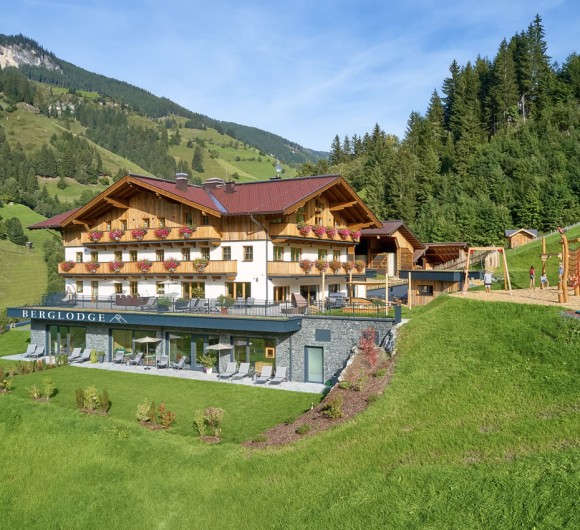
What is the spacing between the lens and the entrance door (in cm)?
2545

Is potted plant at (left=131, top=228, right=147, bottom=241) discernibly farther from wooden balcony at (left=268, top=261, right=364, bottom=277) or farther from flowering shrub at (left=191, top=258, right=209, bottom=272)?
wooden balcony at (left=268, top=261, right=364, bottom=277)

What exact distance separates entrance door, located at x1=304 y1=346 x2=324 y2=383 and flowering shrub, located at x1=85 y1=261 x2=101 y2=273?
18446 mm

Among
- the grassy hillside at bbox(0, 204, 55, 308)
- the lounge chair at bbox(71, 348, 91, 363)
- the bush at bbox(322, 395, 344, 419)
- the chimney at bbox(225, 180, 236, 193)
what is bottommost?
the lounge chair at bbox(71, 348, 91, 363)

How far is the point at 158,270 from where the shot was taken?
33.1m

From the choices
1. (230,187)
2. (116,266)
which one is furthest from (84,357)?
(230,187)

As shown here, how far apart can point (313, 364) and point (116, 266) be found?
1679cm

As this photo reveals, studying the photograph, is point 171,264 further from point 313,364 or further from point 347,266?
point 347,266

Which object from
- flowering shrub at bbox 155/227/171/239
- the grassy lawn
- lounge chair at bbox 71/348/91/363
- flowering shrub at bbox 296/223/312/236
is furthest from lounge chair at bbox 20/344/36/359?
flowering shrub at bbox 296/223/312/236

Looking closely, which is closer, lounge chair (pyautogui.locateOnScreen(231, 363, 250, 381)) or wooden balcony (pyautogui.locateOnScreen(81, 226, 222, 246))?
lounge chair (pyautogui.locateOnScreen(231, 363, 250, 381))

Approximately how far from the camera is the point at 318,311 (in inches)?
1054

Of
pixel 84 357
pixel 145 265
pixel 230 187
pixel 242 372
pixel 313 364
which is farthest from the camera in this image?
pixel 230 187

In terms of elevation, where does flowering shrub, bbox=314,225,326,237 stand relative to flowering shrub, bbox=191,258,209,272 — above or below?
above

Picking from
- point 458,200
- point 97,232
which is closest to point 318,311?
point 97,232

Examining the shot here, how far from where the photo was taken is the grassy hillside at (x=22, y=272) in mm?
73000
